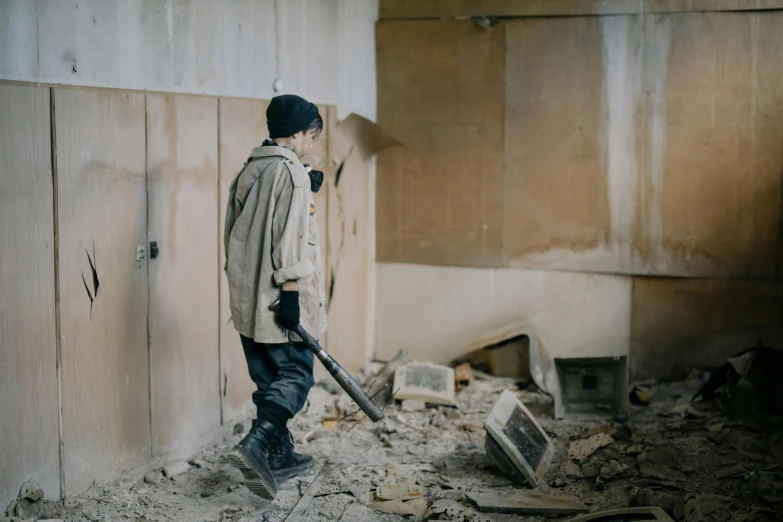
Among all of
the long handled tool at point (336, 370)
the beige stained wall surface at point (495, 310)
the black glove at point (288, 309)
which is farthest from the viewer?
the beige stained wall surface at point (495, 310)

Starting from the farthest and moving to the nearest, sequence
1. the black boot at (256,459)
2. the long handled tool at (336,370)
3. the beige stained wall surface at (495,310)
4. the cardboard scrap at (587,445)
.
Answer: the beige stained wall surface at (495,310) → the cardboard scrap at (587,445) → the long handled tool at (336,370) → the black boot at (256,459)

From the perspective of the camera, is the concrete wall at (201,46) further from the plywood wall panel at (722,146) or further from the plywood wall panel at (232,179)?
the plywood wall panel at (722,146)

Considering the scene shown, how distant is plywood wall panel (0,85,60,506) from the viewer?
10.2 ft

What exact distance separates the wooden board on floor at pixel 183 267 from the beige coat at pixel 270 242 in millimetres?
425

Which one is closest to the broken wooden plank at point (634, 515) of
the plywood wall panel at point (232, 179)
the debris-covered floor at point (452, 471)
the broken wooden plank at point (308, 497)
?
the debris-covered floor at point (452, 471)

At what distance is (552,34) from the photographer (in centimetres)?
537

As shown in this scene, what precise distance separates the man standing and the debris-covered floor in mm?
378

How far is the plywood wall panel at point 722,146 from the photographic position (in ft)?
16.7

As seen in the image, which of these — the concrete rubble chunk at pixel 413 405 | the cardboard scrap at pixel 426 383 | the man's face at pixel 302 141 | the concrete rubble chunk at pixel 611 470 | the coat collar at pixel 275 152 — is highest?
the man's face at pixel 302 141

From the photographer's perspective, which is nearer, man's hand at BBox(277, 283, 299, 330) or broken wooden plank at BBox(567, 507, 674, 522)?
broken wooden plank at BBox(567, 507, 674, 522)

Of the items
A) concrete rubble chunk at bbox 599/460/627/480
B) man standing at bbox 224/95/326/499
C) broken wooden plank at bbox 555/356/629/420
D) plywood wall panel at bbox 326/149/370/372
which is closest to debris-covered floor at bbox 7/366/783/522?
concrete rubble chunk at bbox 599/460/627/480

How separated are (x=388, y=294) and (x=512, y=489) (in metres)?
2.33

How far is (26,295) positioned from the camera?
3.18m

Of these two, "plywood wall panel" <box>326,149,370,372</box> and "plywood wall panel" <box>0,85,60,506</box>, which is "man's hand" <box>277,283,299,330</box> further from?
"plywood wall panel" <box>326,149,370,372</box>
